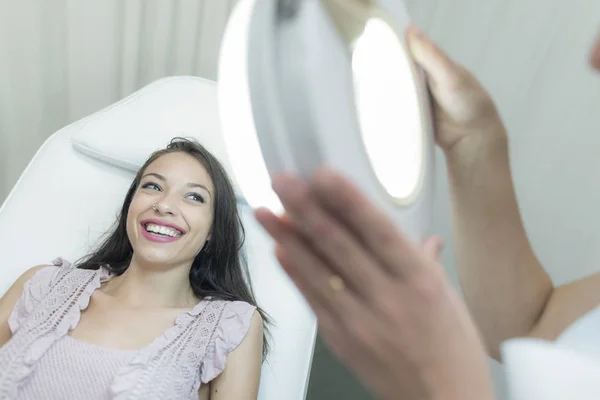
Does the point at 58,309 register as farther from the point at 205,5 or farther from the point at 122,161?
the point at 205,5

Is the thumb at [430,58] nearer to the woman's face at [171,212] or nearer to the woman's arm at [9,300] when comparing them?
the woman's face at [171,212]

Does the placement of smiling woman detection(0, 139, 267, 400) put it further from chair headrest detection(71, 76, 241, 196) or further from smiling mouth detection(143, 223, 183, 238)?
chair headrest detection(71, 76, 241, 196)

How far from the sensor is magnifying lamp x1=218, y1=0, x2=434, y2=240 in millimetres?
344

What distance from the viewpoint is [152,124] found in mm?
1455

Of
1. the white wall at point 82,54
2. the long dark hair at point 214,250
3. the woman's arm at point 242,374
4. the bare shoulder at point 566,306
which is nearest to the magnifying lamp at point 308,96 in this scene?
the bare shoulder at point 566,306

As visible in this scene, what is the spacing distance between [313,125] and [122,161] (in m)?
1.16

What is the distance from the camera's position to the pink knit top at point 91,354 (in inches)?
38.7

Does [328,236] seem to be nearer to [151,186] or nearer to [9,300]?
[151,186]

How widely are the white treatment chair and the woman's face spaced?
20 centimetres

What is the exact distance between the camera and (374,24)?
47cm

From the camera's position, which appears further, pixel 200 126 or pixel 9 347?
pixel 200 126

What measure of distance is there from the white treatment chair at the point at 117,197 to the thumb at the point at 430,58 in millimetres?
782

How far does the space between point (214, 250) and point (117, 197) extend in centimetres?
34

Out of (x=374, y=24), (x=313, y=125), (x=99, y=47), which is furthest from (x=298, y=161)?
(x=99, y=47)
